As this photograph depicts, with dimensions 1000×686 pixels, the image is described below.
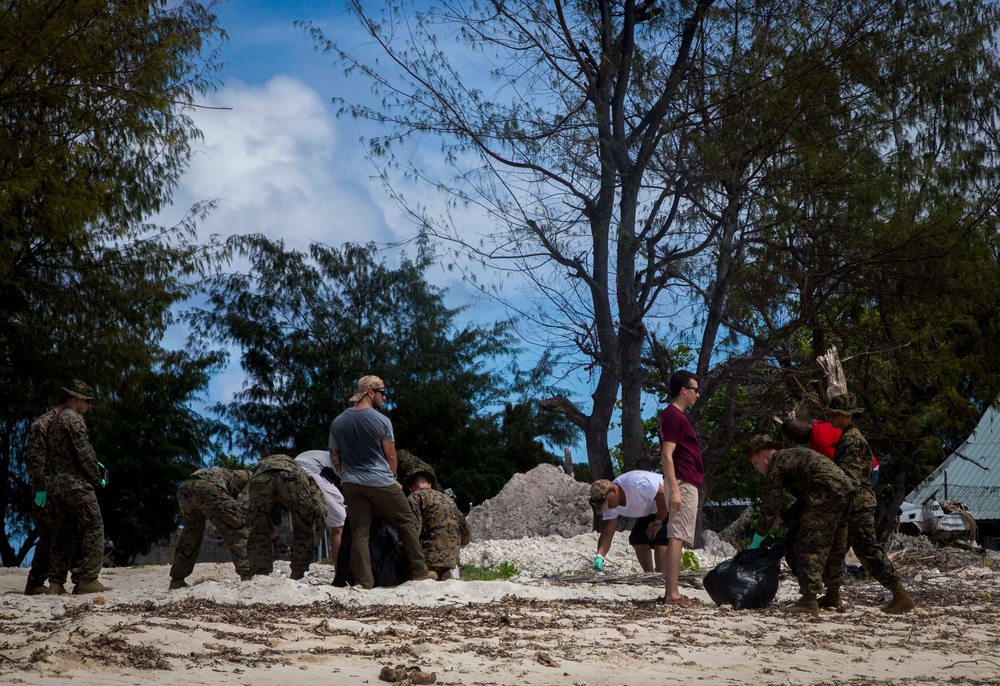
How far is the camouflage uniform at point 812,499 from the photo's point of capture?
299 inches

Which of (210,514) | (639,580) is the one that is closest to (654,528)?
(639,580)

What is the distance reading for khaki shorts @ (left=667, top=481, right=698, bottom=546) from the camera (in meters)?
7.77

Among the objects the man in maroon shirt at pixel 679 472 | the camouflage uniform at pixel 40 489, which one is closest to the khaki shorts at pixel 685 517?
the man in maroon shirt at pixel 679 472

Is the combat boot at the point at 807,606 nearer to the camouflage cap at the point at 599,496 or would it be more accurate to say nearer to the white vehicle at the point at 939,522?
the camouflage cap at the point at 599,496

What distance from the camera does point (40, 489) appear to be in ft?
30.1

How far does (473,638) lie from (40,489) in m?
4.95

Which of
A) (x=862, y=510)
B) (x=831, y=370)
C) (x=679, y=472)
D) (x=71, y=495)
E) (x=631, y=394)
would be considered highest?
(x=631, y=394)

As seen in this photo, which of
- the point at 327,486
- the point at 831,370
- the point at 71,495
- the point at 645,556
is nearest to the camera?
the point at 71,495

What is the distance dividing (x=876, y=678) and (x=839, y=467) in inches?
104

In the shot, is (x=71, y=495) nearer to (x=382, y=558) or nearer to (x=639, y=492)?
(x=382, y=558)

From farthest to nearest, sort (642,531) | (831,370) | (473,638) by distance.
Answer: (831,370) < (642,531) < (473,638)

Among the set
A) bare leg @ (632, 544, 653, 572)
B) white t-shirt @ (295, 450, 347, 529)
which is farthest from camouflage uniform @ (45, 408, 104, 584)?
bare leg @ (632, 544, 653, 572)

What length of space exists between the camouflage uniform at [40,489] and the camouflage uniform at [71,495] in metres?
0.05

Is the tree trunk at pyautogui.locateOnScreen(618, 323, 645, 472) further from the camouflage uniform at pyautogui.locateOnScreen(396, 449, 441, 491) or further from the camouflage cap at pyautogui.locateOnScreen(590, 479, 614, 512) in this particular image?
the camouflage uniform at pyautogui.locateOnScreen(396, 449, 441, 491)
